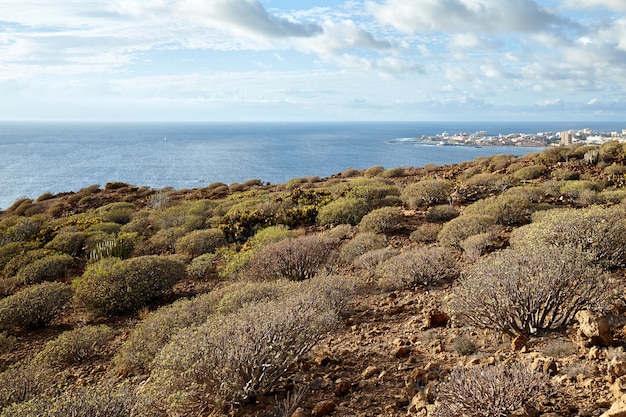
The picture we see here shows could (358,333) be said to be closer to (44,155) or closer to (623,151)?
(623,151)

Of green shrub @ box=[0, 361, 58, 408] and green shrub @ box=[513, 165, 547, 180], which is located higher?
green shrub @ box=[513, 165, 547, 180]

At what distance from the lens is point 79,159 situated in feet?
291

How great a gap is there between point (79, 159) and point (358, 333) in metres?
97.2

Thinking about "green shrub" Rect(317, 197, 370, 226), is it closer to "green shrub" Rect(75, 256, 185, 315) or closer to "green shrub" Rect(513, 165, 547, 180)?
"green shrub" Rect(75, 256, 185, 315)

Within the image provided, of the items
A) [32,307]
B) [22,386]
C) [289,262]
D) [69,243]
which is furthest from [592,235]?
[69,243]

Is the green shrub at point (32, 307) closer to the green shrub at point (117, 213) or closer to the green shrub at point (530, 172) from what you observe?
the green shrub at point (117, 213)

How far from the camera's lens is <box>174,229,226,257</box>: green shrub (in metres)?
14.4

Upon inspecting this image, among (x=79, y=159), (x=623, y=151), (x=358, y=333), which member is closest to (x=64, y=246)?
(x=358, y=333)

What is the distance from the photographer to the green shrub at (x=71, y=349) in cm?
733

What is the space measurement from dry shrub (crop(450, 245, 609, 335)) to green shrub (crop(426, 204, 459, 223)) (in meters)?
8.25

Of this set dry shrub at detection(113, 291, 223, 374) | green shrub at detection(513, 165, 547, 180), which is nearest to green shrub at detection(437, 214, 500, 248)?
dry shrub at detection(113, 291, 223, 374)

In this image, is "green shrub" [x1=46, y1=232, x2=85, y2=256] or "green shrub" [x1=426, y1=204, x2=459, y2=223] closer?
"green shrub" [x1=426, y1=204, x2=459, y2=223]

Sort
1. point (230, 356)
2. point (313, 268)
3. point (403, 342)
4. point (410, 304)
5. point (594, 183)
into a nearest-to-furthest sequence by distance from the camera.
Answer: point (230, 356) → point (403, 342) → point (410, 304) → point (313, 268) → point (594, 183)

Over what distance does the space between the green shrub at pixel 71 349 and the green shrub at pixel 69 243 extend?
8.77 m
